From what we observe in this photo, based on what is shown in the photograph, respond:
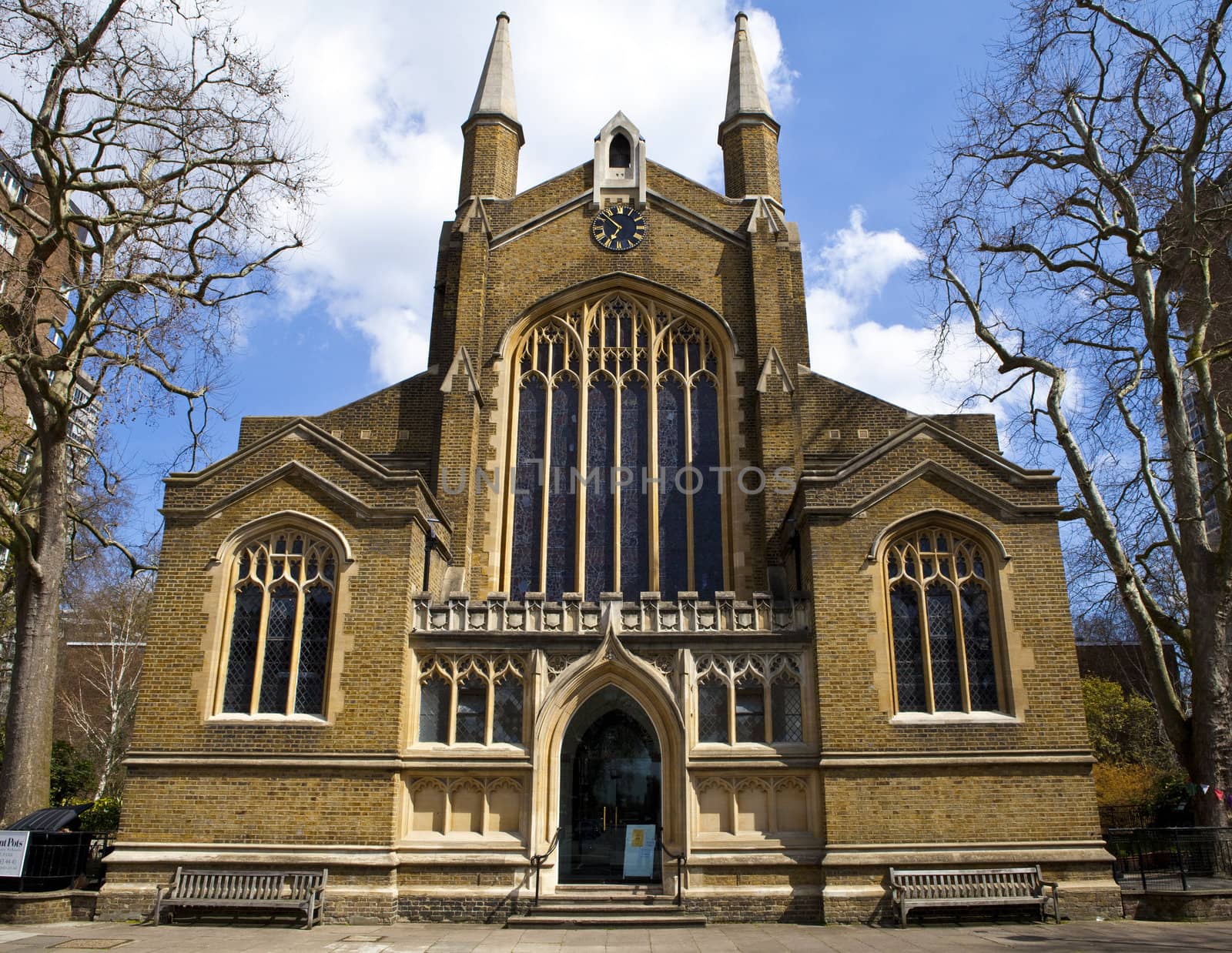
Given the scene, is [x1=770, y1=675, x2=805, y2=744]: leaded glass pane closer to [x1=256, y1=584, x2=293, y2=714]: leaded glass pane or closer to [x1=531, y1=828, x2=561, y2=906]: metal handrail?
[x1=531, y1=828, x2=561, y2=906]: metal handrail

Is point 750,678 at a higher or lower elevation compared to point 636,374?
lower

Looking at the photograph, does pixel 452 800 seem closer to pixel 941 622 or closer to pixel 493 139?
pixel 941 622

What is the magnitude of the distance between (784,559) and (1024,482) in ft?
13.1

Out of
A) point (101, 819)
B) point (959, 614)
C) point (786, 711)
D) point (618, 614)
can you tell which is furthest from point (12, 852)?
point (959, 614)

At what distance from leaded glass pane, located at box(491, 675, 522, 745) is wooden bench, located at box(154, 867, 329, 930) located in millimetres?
2858

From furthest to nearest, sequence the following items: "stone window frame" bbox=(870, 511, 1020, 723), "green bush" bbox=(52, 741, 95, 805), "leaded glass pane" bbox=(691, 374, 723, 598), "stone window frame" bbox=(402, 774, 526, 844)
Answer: "green bush" bbox=(52, 741, 95, 805)
"leaded glass pane" bbox=(691, 374, 723, 598)
"stone window frame" bbox=(870, 511, 1020, 723)
"stone window frame" bbox=(402, 774, 526, 844)

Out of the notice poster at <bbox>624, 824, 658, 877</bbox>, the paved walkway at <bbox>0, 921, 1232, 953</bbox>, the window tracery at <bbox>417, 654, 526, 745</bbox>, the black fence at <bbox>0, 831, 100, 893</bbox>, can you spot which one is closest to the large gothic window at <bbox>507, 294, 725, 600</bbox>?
the window tracery at <bbox>417, 654, 526, 745</bbox>

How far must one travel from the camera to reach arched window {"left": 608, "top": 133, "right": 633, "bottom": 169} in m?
20.4

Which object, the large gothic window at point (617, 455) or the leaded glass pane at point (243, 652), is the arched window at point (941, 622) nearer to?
the large gothic window at point (617, 455)

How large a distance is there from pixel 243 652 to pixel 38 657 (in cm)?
348

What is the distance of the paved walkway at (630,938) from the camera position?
10219mm

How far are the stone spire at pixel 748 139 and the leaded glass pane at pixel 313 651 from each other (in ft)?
39.6

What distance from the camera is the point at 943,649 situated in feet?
44.5

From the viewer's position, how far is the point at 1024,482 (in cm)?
1405
